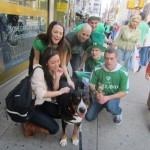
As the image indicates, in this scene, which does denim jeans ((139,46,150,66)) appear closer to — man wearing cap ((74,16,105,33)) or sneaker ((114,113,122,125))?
man wearing cap ((74,16,105,33))

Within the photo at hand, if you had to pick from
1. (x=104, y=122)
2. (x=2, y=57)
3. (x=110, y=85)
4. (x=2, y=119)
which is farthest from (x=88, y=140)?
(x=2, y=57)

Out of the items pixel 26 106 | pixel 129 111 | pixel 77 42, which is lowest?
pixel 129 111

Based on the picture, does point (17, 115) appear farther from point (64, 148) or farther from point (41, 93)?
point (64, 148)

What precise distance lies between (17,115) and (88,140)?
1.07 m

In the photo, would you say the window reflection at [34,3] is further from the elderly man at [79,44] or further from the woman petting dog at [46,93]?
the woman petting dog at [46,93]

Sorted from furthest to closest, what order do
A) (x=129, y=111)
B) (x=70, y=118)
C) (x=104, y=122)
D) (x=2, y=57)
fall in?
(x=129, y=111) → (x=2, y=57) → (x=104, y=122) → (x=70, y=118)

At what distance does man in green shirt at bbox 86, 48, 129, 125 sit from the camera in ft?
8.94

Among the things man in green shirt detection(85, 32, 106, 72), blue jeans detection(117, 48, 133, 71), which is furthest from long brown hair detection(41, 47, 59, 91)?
blue jeans detection(117, 48, 133, 71)

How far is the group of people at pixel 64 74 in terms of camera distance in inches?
92.6

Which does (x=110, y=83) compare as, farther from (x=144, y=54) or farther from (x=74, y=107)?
(x=144, y=54)

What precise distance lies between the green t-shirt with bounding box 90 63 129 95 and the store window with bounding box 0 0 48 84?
5.52ft

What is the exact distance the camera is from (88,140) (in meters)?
2.61

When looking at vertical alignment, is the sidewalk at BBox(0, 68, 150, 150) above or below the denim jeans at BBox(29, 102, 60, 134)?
below

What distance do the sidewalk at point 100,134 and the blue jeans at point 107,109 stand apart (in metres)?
0.11
